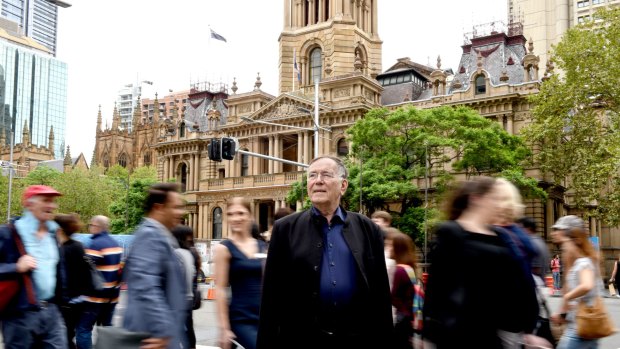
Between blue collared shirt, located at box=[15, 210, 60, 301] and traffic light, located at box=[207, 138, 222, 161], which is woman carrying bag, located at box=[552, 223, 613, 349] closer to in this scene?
blue collared shirt, located at box=[15, 210, 60, 301]

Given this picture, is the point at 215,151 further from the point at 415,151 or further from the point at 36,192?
the point at 415,151

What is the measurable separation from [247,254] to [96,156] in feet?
355

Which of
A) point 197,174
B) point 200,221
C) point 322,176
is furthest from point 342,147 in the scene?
point 322,176

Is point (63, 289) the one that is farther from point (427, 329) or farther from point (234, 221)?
point (427, 329)

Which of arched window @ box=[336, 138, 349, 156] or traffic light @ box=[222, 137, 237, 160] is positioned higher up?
arched window @ box=[336, 138, 349, 156]

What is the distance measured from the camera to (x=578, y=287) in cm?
625

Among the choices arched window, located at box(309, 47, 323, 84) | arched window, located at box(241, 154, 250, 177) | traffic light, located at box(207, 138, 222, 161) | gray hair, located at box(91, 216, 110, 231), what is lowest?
gray hair, located at box(91, 216, 110, 231)

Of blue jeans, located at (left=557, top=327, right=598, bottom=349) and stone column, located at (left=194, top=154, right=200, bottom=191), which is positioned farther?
stone column, located at (left=194, top=154, right=200, bottom=191)

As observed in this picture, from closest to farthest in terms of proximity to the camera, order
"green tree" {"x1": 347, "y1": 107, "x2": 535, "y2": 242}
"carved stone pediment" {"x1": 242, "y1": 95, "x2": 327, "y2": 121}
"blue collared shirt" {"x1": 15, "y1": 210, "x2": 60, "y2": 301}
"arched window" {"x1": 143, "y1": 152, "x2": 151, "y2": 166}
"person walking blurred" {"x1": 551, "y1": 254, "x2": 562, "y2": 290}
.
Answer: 1. "blue collared shirt" {"x1": 15, "y1": 210, "x2": 60, "y2": 301}
2. "person walking blurred" {"x1": 551, "y1": 254, "x2": 562, "y2": 290}
3. "green tree" {"x1": 347, "y1": 107, "x2": 535, "y2": 242}
4. "carved stone pediment" {"x1": 242, "y1": 95, "x2": 327, "y2": 121}
5. "arched window" {"x1": 143, "y1": 152, "x2": 151, "y2": 166}

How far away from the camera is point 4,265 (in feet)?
19.1

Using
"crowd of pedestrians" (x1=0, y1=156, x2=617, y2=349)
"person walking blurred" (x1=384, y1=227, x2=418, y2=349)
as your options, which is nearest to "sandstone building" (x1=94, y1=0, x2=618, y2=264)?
"person walking blurred" (x1=384, y1=227, x2=418, y2=349)

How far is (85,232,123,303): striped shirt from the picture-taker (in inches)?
321

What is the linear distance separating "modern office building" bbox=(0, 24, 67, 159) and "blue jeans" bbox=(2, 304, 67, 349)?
132358 mm

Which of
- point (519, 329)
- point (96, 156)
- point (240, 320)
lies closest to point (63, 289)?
point (240, 320)
